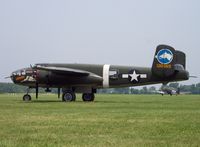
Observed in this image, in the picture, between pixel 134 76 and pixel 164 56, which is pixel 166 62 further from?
pixel 134 76

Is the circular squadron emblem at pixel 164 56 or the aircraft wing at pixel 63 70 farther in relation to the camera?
the aircraft wing at pixel 63 70

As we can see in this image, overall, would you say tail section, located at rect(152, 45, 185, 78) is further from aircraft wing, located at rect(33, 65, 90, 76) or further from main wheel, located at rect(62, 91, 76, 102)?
main wheel, located at rect(62, 91, 76, 102)

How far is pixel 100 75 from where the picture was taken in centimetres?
3753

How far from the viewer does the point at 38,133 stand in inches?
453

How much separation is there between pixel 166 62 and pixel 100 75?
18.5ft

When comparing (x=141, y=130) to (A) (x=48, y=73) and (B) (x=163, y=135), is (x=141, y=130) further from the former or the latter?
(A) (x=48, y=73)

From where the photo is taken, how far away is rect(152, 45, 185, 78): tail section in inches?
1411

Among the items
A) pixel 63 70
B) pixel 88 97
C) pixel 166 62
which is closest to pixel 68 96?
pixel 63 70

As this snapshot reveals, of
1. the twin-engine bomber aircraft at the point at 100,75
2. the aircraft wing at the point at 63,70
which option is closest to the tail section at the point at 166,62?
the twin-engine bomber aircraft at the point at 100,75

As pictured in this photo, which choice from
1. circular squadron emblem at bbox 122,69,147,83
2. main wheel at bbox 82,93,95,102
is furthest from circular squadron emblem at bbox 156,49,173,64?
main wheel at bbox 82,93,95,102

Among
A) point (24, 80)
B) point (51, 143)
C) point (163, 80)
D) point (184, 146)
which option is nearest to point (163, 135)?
point (184, 146)

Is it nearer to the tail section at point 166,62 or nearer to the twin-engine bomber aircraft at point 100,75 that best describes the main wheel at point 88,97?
the twin-engine bomber aircraft at point 100,75

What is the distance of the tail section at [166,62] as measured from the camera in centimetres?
3584

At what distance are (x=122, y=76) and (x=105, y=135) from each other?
25872 millimetres
